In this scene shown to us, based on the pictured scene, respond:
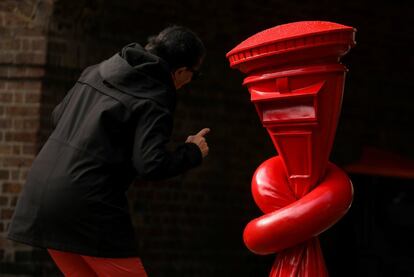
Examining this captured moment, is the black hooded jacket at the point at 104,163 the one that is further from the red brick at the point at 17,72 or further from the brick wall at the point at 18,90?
the red brick at the point at 17,72

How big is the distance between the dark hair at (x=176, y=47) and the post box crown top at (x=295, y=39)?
1.55ft

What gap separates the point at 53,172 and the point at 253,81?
2.73 feet

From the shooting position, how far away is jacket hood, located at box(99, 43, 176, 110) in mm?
2574

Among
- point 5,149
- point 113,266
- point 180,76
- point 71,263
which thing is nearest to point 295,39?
point 180,76

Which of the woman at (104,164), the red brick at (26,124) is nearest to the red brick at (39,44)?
the red brick at (26,124)

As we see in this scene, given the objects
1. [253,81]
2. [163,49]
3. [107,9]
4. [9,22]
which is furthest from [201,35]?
[253,81]

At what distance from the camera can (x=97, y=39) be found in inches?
229

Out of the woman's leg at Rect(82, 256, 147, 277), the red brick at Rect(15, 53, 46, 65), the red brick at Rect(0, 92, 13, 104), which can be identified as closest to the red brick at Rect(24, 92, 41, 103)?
the red brick at Rect(0, 92, 13, 104)

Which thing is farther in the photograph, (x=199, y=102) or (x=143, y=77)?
(x=199, y=102)

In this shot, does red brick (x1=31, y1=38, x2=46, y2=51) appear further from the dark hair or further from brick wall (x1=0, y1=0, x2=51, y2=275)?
the dark hair

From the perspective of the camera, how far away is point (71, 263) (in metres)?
2.66

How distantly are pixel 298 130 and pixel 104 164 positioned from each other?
2.43ft

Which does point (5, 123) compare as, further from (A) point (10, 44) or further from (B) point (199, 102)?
(B) point (199, 102)

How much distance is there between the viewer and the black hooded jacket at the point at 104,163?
2.50 m
